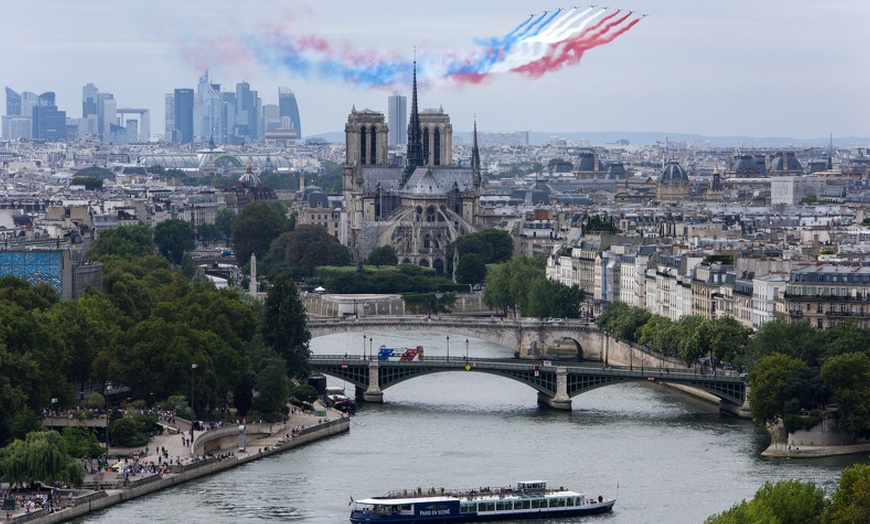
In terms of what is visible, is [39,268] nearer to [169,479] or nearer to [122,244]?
[169,479]

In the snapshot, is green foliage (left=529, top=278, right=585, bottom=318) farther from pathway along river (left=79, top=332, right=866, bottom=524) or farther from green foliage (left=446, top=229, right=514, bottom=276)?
green foliage (left=446, top=229, right=514, bottom=276)

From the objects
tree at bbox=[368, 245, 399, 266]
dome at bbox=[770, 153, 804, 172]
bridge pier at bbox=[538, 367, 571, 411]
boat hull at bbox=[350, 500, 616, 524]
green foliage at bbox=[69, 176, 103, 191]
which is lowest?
boat hull at bbox=[350, 500, 616, 524]

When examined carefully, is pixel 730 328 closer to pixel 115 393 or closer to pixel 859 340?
pixel 859 340

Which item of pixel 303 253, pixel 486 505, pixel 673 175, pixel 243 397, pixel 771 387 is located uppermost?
pixel 673 175

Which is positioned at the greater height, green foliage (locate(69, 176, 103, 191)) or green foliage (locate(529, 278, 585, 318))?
green foliage (locate(69, 176, 103, 191))

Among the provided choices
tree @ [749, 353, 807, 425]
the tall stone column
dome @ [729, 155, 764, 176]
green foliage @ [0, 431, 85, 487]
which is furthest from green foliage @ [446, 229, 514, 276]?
dome @ [729, 155, 764, 176]

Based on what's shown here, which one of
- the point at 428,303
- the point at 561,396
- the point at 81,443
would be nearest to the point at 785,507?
the point at 81,443

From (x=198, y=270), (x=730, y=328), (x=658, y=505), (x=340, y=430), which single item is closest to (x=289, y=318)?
(x=340, y=430)
